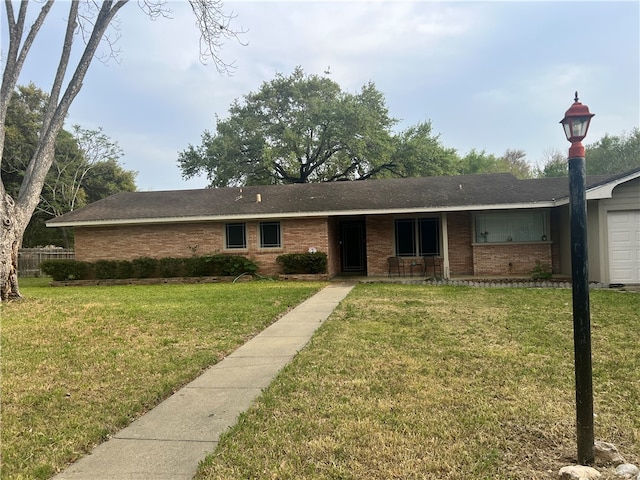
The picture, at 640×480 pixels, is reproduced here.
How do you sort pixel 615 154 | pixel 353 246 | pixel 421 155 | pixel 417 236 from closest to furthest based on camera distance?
1. pixel 417 236
2. pixel 353 246
3. pixel 421 155
4. pixel 615 154

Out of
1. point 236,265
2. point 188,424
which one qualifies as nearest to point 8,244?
point 236,265

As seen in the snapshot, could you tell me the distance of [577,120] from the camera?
2.90 m

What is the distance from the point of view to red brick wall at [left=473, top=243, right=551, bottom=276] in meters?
15.1

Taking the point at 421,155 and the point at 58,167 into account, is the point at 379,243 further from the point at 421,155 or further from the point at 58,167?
the point at 58,167

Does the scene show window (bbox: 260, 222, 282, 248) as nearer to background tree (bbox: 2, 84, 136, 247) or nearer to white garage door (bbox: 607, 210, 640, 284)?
white garage door (bbox: 607, 210, 640, 284)

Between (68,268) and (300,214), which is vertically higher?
(300,214)

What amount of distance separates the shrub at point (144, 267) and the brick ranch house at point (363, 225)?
23.3 inches

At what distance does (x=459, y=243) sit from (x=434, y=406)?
13098 mm

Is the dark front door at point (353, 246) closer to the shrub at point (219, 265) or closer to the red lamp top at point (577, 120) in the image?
the shrub at point (219, 265)

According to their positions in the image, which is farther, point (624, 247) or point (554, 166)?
point (554, 166)

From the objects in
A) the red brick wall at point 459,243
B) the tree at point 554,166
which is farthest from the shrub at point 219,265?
the tree at point 554,166

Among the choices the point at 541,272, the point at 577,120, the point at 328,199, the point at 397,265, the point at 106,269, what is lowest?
the point at 541,272

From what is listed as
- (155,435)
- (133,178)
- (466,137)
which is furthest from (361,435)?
(133,178)

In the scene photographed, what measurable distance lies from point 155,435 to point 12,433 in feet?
3.87
